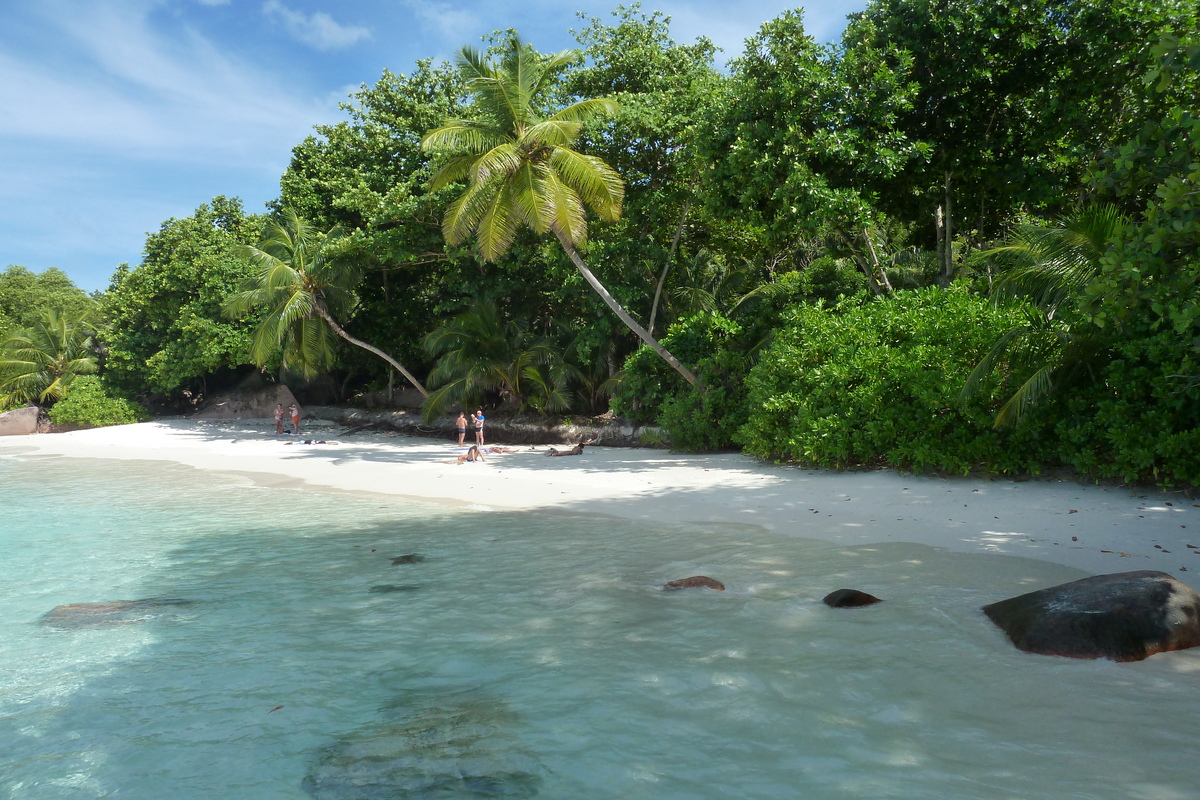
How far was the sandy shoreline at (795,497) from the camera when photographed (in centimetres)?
716

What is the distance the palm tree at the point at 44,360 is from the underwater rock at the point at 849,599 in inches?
1385

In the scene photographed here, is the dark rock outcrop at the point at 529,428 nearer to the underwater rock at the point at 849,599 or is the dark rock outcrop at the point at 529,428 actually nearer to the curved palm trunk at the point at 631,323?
the curved palm trunk at the point at 631,323

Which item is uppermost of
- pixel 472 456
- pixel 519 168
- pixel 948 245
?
pixel 519 168

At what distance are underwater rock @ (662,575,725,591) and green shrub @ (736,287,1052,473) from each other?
5.22 m

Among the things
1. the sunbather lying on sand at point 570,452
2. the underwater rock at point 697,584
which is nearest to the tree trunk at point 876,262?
the sunbather lying on sand at point 570,452

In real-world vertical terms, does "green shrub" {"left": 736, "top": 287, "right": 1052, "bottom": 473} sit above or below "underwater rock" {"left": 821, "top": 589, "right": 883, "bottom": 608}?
above

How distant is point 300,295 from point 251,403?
11058 mm

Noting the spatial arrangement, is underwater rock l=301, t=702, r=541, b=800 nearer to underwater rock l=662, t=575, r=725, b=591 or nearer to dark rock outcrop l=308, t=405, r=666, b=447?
underwater rock l=662, t=575, r=725, b=591

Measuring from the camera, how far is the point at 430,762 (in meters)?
3.77

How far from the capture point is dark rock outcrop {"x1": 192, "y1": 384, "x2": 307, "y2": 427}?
30.4 meters

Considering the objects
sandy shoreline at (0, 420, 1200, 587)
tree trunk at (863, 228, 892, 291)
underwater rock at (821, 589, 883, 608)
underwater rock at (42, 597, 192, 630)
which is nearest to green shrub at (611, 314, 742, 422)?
sandy shoreline at (0, 420, 1200, 587)

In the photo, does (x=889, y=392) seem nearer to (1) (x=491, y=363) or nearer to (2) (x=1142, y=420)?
(2) (x=1142, y=420)

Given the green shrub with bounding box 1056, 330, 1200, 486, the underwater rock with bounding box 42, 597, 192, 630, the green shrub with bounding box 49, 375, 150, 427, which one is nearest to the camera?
the underwater rock with bounding box 42, 597, 192, 630

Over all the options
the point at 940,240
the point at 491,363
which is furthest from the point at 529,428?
the point at 940,240
